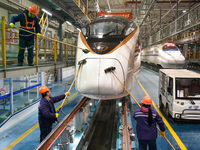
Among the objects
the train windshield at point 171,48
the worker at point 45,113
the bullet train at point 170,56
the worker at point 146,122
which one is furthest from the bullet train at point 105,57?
the train windshield at point 171,48

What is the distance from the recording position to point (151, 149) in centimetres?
373

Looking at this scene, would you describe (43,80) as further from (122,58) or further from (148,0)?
(148,0)

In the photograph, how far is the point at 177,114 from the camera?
570 centimetres

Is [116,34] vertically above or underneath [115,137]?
above

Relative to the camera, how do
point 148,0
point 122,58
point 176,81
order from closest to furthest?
point 122,58 < point 176,81 < point 148,0

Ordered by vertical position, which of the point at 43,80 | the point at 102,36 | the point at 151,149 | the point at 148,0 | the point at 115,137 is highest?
the point at 148,0

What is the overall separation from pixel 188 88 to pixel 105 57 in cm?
349

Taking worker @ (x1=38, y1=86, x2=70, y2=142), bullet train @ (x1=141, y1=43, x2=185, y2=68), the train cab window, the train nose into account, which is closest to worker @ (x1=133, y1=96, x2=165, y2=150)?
the train nose

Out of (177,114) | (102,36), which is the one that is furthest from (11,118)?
(177,114)

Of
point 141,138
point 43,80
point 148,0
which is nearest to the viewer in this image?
point 141,138

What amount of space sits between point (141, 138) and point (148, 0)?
12.1 meters

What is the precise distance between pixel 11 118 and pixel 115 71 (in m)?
4.09

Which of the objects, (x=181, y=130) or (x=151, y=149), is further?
(x=181, y=130)

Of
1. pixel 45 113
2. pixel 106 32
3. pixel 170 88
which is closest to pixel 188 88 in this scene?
pixel 170 88
